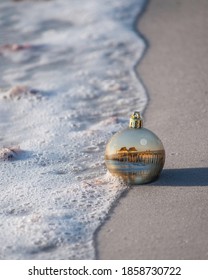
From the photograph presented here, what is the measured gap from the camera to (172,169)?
3.43 metres

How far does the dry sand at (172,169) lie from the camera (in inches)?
108

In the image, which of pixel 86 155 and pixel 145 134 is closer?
pixel 145 134

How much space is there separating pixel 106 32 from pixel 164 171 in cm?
332

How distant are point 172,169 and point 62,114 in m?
1.23

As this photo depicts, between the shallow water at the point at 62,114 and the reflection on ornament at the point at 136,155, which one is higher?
the reflection on ornament at the point at 136,155

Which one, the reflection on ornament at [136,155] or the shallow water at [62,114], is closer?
the shallow water at [62,114]

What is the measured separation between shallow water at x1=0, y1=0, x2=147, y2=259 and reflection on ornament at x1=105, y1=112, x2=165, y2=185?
12 centimetres

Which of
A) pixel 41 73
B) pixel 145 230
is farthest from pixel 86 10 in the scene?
pixel 145 230

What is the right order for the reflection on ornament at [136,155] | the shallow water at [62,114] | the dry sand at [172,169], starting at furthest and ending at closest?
the reflection on ornament at [136,155] → the shallow water at [62,114] → the dry sand at [172,169]

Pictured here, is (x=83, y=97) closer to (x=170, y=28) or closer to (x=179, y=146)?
(x=179, y=146)

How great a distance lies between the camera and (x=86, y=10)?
7.25m

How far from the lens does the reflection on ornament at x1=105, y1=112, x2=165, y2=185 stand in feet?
10.2

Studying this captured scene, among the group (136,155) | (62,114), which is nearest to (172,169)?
(136,155)

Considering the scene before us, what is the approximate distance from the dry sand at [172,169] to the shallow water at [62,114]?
110 mm
